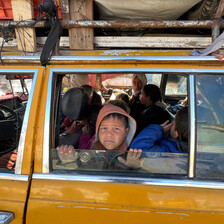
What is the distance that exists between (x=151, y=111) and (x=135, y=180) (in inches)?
54.1

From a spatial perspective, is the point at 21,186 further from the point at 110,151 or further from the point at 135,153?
the point at 135,153

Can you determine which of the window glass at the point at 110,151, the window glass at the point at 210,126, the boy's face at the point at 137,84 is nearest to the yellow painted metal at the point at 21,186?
the window glass at the point at 110,151

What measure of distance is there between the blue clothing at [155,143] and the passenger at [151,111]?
0.42 meters

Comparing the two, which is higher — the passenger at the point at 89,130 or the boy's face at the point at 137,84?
the boy's face at the point at 137,84

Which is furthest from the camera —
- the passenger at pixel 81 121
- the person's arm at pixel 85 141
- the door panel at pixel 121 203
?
the passenger at pixel 81 121

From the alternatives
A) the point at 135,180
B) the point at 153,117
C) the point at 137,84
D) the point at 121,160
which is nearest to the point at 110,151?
the point at 121,160

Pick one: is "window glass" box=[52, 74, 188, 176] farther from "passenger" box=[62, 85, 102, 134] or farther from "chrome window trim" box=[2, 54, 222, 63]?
"passenger" box=[62, 85, 102, 134]

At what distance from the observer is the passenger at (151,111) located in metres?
2.41

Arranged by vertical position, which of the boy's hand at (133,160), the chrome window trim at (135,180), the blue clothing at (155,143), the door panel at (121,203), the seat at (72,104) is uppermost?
the seat at (72,104)

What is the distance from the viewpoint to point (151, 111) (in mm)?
2539

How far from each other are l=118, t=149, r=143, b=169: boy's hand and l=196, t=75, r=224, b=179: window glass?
379mm

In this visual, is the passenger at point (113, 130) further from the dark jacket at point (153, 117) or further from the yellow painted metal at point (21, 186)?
the dark jacket at point (153, 117)

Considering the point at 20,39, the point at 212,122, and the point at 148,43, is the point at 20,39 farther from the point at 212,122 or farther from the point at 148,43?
the point at 212,122

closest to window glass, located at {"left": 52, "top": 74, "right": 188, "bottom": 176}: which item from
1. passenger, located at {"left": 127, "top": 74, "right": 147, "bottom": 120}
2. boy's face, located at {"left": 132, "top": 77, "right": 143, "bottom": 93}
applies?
passenger, located at {"left": 127, "top": 74, "right": 147, "bottom": 120}
